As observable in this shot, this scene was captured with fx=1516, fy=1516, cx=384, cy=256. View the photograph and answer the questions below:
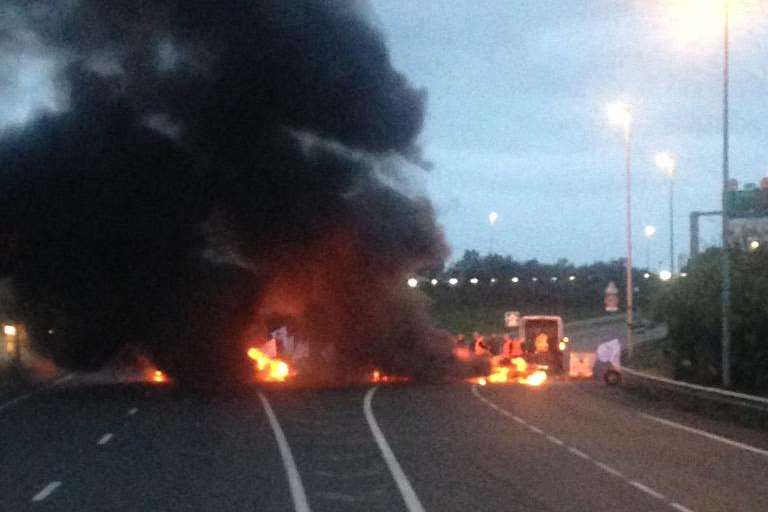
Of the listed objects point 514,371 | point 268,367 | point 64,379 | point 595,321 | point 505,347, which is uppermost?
point 595,321

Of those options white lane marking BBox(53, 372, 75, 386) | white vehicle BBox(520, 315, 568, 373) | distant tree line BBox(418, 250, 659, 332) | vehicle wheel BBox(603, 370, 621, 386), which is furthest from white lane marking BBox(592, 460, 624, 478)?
distant tree line BBox(418, 250, 659, 332)

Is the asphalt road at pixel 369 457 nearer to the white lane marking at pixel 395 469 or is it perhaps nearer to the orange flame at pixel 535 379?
the white lane marking at pixel 395 469

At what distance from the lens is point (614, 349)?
168 ft

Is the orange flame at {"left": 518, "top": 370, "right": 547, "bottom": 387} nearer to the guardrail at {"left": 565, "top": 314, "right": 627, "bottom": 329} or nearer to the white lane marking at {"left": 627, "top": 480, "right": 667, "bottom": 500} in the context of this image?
the white lane marking at {"left": 627, "top": 480, "right": 667, "bottom": 500}

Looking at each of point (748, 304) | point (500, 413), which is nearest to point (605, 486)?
point (500, 413)

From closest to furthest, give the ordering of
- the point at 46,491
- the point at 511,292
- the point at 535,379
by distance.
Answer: the point at 46,491
the point at 535,379
the point at 511,292

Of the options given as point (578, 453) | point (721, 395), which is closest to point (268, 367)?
point (721, 395)

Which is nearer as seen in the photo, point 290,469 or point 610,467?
point 290,469

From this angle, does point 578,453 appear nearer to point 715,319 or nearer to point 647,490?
point 647,490

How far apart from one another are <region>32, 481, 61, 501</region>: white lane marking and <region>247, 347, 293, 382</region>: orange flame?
104ft

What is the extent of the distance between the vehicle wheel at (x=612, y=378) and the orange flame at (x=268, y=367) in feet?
35.4

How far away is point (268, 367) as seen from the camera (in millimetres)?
51938

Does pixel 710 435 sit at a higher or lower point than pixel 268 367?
lower

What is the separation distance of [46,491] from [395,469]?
4.98 meters
